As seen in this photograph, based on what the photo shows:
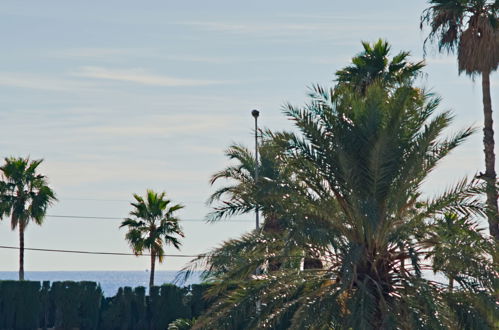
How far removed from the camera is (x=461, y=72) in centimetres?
4309

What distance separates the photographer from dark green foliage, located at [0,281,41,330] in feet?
160

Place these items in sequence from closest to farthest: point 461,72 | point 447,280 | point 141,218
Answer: point 447,280 → point 461,72 → point 141,218

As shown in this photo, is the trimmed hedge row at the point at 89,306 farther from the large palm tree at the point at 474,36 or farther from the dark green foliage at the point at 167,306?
the large palm tree at the point at 474,36

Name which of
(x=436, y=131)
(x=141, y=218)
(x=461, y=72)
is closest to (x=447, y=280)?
(x=436, y=131)

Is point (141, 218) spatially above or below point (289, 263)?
above

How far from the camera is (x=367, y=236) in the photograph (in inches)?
1017

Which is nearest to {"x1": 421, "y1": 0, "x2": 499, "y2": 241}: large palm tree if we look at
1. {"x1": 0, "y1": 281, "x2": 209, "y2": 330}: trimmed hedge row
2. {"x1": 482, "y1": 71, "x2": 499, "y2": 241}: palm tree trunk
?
{"x1": 482, "y1": 71, "x2": 499, "y2": 241}: palm tree trunk

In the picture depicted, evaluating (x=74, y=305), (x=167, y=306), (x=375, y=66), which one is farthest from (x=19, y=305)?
(x=375, y=66)

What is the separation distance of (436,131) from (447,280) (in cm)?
410

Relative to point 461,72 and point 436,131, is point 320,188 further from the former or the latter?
point 461,72

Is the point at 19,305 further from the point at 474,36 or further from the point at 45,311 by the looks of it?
the point at 474,36

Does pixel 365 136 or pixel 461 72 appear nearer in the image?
pixel 365 136

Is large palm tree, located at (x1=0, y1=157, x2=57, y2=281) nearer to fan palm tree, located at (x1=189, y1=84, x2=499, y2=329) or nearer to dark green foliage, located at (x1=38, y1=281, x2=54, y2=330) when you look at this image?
dark green foliage, located at (x1=38, y1=281, x2=54, y2=330)

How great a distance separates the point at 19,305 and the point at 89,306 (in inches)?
123
